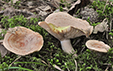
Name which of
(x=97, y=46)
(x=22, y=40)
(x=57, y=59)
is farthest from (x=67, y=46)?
(x=22, y=40)

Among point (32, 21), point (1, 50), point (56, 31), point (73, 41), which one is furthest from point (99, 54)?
point (1, 50)

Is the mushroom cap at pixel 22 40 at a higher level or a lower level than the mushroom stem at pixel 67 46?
higher

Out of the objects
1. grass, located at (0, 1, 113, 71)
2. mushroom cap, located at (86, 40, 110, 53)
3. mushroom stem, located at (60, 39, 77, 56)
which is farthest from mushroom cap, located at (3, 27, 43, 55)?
mushroom cap, located at (86, 40, 110, 53)

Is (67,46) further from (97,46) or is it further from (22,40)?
(22,40)

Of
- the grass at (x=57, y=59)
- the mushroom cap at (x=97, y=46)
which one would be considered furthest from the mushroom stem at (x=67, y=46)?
the mushroom cap at (x=97, y=46)

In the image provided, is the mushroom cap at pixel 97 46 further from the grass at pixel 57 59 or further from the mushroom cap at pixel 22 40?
the mushroom cap at pixel 22 40

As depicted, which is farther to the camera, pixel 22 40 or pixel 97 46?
pixel 22 40

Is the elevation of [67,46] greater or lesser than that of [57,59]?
greater

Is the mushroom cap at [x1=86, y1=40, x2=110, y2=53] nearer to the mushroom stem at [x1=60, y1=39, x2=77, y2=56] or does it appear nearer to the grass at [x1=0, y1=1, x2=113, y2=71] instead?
the grass at [x1=0, y1=1, x2=113, y2=71]

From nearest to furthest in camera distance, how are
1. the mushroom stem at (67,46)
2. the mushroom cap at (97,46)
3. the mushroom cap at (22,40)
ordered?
the mushroom cap at (97,46), the mushroom cap at (22,40), the mushroom stem at (67,46)
